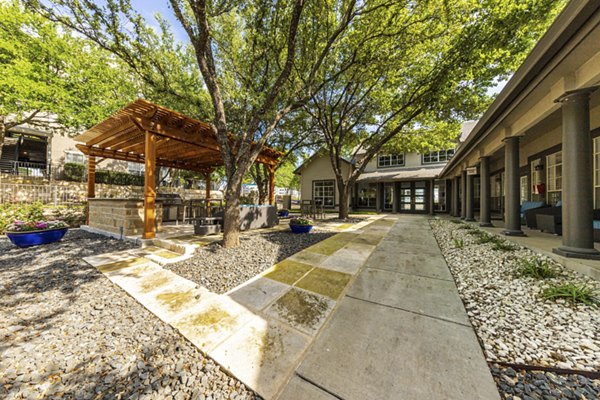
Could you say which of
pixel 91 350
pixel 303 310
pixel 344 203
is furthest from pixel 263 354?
pixel 344 203

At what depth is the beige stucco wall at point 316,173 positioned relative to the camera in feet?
60.4

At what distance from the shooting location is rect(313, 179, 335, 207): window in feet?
61.0

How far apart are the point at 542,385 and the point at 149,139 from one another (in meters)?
7.66

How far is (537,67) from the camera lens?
3518mm

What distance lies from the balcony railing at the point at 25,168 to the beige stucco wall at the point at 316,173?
18.8 m

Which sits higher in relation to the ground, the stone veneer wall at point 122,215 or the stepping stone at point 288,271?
the stone veneer wall at point 122,215

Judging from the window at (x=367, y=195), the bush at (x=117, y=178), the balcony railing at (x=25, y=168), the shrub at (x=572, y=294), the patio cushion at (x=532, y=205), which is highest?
the balcony railing at (x=25, y=168)

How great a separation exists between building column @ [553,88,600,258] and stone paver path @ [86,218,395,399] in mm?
3537

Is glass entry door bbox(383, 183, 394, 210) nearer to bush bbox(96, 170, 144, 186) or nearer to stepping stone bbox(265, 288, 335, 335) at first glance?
stepping stone bbox(265, 288, 335, 335)

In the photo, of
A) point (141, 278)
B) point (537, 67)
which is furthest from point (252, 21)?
point (141, 278)

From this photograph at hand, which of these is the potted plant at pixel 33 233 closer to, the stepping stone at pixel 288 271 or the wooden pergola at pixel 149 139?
the wooden pergola at pixel 149 139

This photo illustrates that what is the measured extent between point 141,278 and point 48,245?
421 cm

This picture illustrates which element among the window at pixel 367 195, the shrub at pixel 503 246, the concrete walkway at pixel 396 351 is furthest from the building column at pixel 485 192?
the window at pixel 367 195

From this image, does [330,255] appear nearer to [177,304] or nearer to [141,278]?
[177,304]
